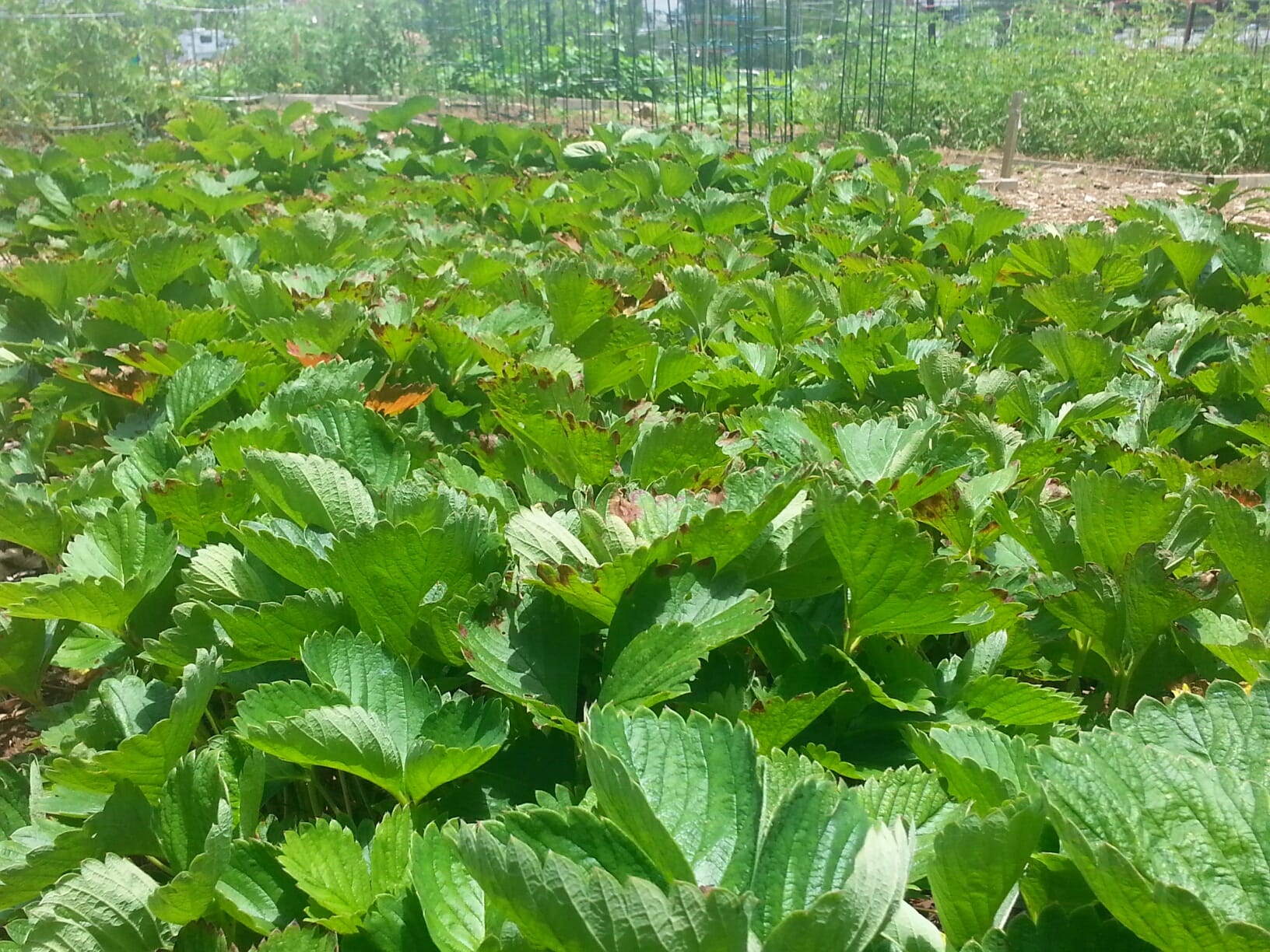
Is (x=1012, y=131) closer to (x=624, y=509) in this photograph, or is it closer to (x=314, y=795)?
(x=624, y=509)

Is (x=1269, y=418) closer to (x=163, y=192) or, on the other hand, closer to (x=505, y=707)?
(x=505, y=707)

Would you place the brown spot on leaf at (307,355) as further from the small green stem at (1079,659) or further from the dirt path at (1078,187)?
the dirt path at (1078,187)

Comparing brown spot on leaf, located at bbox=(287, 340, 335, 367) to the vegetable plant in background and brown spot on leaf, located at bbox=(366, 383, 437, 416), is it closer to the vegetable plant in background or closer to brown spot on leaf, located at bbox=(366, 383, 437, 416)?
the vegetable plant in background

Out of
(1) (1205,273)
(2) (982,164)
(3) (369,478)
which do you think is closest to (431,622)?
(3) (369,478)

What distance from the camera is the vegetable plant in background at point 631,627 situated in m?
0.66

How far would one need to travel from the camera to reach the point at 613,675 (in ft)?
3.04

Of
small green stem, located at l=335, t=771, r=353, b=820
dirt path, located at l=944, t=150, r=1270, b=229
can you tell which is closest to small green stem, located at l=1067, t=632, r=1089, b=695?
small green stem, located at l=335, t=771, r=353, b=820

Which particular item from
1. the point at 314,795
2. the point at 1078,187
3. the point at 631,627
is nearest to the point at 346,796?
the point at 314,795

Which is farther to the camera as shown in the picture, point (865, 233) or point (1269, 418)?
point (865, 233)

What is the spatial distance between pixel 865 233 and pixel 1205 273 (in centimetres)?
88

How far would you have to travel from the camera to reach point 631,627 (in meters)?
0.96

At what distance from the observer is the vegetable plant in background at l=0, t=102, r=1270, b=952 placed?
665mm

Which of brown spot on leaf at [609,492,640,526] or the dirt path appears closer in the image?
brown spot on leaf at [609,492,640,526]

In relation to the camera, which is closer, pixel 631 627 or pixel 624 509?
pixel 631 627
